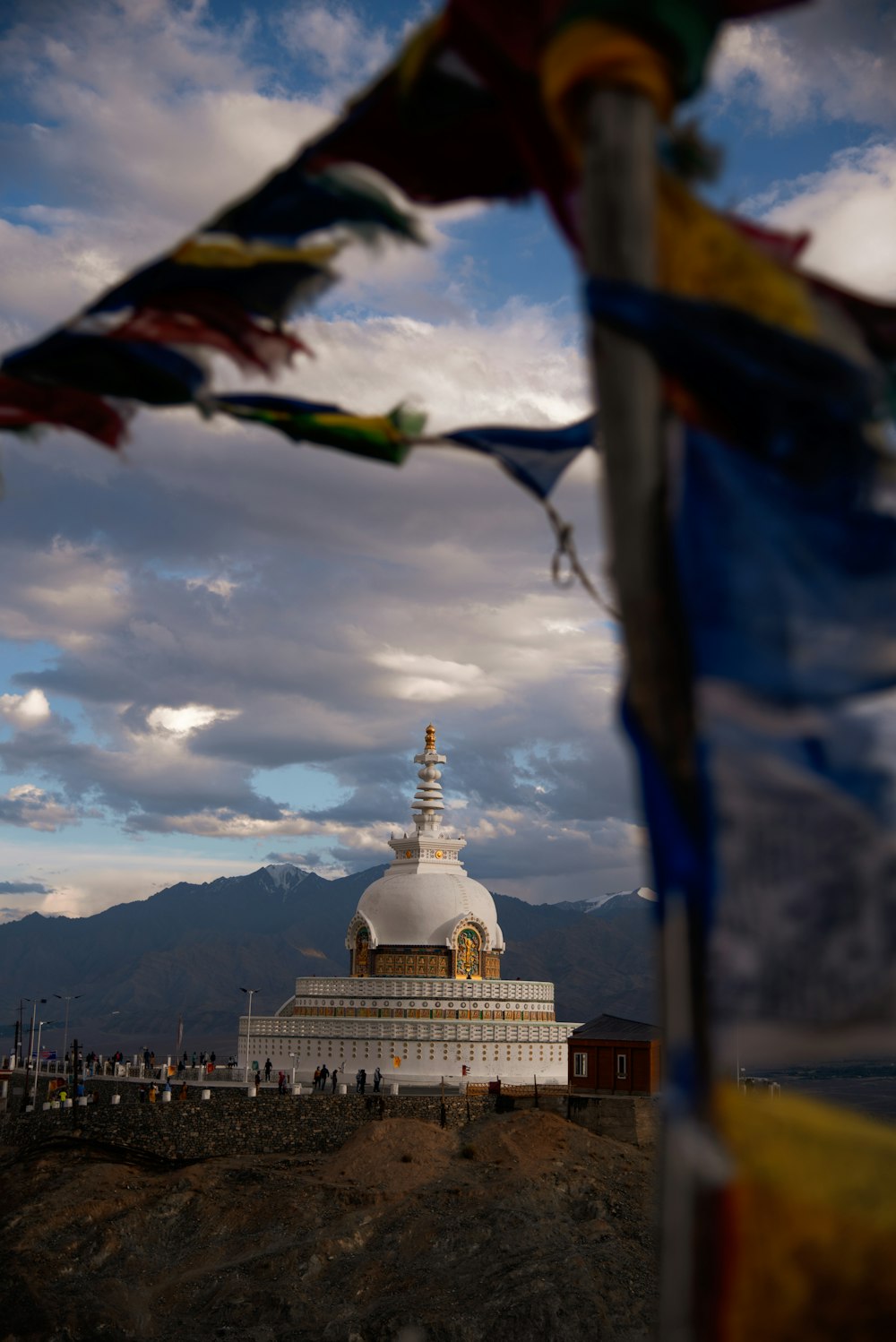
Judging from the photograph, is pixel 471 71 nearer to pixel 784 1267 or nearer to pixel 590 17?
pixel 590 17

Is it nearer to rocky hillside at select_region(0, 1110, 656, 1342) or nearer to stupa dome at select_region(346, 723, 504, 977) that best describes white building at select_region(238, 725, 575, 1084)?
stupa dome at select_region(346, 723, 504, 977)

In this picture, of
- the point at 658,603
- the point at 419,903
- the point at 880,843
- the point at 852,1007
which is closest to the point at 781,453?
the point at 658,603

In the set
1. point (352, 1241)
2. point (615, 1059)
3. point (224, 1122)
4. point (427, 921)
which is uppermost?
point (427, 921)

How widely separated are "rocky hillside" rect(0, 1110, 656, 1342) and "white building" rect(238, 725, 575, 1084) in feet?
19.1

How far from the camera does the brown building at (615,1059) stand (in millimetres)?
31938

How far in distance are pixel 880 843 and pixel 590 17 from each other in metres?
2.60

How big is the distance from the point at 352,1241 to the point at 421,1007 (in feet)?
44.9

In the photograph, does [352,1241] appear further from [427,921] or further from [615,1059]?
[427,921]

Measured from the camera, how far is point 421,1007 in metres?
36.0

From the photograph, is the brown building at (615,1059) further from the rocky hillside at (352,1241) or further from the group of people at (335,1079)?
the group of people at (335,1079)

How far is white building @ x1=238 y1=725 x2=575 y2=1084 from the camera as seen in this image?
34.9 metres

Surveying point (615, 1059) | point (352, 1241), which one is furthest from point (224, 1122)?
point (615, 1059)

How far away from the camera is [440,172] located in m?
5.25

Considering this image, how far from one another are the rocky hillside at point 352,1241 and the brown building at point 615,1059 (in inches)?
120
